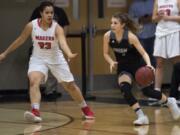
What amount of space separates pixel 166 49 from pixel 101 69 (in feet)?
10.3

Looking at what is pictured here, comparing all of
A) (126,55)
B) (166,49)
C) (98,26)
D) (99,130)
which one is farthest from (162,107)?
(98,26)

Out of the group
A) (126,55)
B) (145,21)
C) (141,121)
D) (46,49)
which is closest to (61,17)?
(145,21)

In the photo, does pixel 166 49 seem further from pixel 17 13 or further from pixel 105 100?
pixel 17 13

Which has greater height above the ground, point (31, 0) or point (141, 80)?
point (31, 0)

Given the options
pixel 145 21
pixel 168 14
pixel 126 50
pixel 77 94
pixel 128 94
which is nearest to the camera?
pixel 128 94

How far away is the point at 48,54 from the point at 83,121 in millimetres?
1090

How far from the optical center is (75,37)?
12.0 m

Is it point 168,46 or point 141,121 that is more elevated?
point 168,46

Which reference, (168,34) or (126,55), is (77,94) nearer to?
(126,55)

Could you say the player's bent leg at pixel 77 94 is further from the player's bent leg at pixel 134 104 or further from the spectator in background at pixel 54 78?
the spectator in background at pixel 54 78

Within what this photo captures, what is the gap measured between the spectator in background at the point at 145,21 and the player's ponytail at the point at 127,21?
136 inches

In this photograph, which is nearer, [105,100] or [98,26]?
[105,100]

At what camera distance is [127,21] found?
842cm

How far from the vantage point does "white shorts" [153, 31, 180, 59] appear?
32.6 feet
